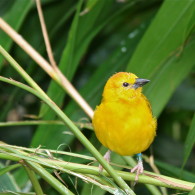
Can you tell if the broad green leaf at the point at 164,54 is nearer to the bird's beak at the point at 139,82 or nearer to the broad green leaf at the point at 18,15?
the bird's beak at the point at 139,82

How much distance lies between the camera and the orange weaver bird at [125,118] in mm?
1891

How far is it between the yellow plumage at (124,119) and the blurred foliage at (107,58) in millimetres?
73

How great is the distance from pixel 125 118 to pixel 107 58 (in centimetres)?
72

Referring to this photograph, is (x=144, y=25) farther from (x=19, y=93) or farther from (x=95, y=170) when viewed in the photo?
(x=95, y=170)

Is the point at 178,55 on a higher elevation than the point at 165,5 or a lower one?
lower

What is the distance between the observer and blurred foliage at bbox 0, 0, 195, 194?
1.99 meters

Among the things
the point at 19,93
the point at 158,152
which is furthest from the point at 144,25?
the point at 158,152

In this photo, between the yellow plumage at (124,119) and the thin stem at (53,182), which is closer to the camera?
the thin stem at (53,182)

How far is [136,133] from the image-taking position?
1885 mm

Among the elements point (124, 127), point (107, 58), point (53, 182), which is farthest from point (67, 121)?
point (107, 58)

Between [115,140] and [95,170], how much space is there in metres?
0.43

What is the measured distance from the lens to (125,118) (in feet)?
6.29

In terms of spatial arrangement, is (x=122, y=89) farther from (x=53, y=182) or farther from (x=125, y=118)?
(x=53, y=182)

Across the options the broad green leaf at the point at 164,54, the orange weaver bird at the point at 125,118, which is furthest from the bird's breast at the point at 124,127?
the broad green leaf at the point at 164,54
